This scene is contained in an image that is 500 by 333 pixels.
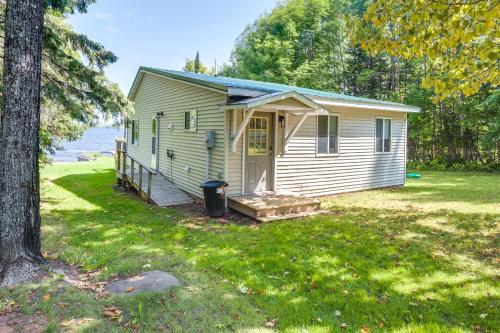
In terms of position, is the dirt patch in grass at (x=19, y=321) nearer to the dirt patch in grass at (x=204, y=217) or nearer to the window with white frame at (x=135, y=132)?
the dirt patch in grass at (x=204, y=217)

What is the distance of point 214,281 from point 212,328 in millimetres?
1045

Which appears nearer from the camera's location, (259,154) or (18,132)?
(18,132)

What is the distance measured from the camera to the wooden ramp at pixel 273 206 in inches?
284

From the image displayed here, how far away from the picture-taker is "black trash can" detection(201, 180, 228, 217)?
24.3 feet

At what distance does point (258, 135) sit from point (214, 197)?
2088mm

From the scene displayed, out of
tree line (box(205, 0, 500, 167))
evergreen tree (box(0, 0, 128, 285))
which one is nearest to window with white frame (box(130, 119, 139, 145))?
tree line (box(205, 0, 500, 167))

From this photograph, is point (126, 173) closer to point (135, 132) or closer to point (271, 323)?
point (135, 132)

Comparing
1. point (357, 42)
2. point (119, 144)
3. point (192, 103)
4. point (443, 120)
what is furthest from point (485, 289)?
point (443, 120)

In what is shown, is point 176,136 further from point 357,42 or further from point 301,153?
point 357,42

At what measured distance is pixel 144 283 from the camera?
388 centimetres

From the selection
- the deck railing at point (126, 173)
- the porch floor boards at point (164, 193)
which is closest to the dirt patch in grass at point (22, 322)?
the porch floor boards at point (164, 193)

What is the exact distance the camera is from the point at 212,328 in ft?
9.89

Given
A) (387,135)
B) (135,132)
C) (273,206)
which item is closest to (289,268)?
(273,206)

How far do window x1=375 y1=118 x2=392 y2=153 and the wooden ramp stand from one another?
4.85 metres
